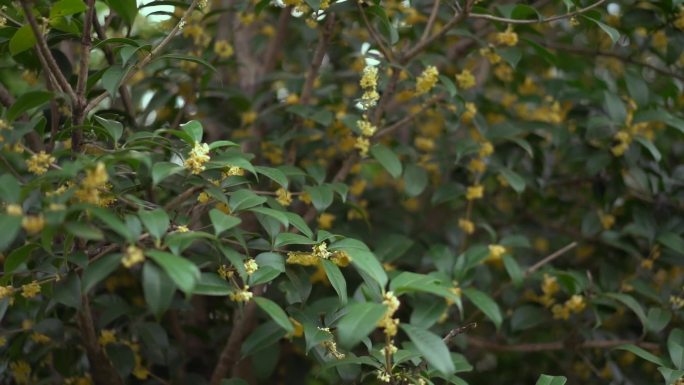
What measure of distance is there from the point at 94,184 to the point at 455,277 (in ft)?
2.77

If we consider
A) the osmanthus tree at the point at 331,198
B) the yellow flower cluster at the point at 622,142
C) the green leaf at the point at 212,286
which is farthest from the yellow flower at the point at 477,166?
the green leaf at the point at 212,286

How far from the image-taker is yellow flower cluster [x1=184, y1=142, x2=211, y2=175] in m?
1.03

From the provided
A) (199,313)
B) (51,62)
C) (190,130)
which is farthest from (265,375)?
(51,62)

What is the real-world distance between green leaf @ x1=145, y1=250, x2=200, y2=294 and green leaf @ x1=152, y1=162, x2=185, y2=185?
116 mm

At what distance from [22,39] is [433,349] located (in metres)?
0.74

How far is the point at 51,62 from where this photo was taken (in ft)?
3.49

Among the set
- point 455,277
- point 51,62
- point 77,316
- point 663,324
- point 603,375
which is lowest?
point 603,375

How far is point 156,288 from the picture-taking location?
2.86 feet

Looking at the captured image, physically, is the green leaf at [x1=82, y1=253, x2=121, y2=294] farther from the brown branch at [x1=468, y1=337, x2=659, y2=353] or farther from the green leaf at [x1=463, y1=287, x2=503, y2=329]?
the brown branch at [x1=468, y1=337, x2=659, y2=353]

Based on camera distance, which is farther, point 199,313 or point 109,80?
point 199,313

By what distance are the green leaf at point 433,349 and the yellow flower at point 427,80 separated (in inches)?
24.0

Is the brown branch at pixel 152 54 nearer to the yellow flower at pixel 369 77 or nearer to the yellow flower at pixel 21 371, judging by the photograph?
the yellow flower at pixel 369 77

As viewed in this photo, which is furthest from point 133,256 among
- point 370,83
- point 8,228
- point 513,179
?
point 513,179

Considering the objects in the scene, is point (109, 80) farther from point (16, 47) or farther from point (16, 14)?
point (16, 14)
